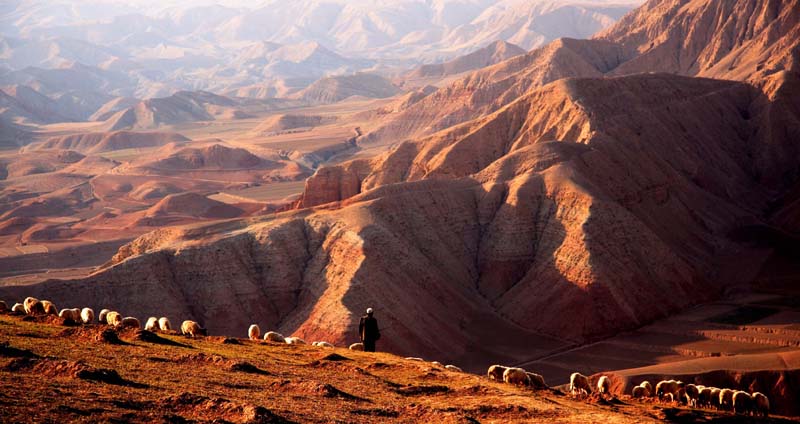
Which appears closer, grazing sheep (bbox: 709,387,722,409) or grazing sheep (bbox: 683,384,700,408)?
grazing sheep (bbox: 683,384,700,408)

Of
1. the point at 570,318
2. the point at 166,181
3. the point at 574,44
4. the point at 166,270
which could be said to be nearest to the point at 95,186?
the point at 166,181

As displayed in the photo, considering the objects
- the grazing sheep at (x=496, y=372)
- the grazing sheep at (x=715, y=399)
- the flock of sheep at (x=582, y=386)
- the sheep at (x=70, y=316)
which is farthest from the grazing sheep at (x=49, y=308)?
the grazing sheep at (x=715, y=399)

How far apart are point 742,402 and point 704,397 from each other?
1399 millimetres

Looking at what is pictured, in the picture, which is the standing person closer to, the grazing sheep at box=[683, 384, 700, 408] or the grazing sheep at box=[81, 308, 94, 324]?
the grazing sheep at box=[81, 308, 94, 324]

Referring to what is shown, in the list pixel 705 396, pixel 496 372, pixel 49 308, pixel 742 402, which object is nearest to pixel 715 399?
pixel 705 396

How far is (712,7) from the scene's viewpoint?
175750mm

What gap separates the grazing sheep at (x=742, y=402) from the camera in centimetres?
3444

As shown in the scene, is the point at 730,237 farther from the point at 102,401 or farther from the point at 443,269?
the point at 102,401

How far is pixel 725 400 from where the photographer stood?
35.1 m

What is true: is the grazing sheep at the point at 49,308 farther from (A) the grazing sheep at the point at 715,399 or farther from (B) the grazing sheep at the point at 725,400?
(B) the grazing sheep at the point at 725,400

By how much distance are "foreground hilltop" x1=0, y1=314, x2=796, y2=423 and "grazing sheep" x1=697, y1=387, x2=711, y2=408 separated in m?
4.27

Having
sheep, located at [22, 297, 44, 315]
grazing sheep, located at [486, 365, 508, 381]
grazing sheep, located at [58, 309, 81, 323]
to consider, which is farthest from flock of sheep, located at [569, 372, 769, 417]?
sheep, located at [22, 297, 44, 315]

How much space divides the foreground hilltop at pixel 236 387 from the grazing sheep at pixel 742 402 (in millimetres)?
4796

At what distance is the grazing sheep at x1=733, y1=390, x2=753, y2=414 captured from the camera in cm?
3444
